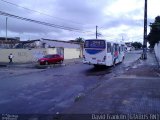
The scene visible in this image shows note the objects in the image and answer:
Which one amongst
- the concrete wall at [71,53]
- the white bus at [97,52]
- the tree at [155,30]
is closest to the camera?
the white bus at [97,52]

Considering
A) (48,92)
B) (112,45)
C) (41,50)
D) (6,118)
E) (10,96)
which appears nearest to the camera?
(6,118)

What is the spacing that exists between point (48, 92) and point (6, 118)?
20.2ft

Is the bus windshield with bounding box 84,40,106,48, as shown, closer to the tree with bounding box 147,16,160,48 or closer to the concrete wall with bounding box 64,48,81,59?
the tree with bounding box 147,16,160,48

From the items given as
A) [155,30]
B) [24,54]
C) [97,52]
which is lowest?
[24,54]

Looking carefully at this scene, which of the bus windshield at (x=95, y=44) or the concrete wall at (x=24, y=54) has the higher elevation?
the bus windshield at (x=95, y=44)

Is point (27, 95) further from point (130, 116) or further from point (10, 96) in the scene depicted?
point (130, 116)

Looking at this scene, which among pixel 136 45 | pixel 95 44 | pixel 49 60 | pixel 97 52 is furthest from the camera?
pixel 136 45

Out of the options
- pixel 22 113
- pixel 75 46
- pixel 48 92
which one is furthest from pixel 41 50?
pixel 22 113

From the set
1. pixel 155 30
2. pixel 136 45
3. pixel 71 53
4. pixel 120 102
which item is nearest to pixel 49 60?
pixel 155 30

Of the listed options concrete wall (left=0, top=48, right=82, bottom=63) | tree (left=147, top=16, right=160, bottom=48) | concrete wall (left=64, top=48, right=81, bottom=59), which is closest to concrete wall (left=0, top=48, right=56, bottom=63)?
concrete wall (left=0, top=48, right=82, bottom=63)

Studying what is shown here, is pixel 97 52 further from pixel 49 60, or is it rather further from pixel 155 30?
pixel 49 60

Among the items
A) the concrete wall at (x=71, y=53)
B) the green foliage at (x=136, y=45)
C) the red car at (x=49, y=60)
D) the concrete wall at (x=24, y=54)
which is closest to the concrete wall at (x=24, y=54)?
the concrete wall at (x=24, y=54)

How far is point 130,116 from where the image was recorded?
871 cm

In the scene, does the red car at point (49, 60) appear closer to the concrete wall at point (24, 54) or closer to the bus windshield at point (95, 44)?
the concrete wall at point (24, 54)
